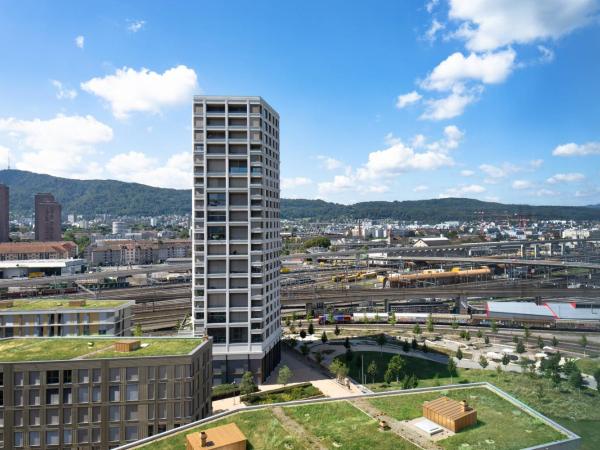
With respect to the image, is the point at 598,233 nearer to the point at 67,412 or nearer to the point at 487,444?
the point at 487,444

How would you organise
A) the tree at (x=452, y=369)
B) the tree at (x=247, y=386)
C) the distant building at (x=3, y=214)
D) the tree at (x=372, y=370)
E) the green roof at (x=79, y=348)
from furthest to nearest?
the distant building at (x=3, y=214), the tree at (x=372, y=370), the tree at (x=452, y=369), the tree at (x=247, y=386), the green roof at (x=79, y=348)

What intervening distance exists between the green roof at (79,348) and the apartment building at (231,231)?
816cm

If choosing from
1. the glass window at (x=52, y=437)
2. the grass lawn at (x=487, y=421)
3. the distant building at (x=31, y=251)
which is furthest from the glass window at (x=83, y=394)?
the distant building at (x=31, y=251)

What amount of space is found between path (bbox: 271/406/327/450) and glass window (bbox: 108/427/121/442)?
9.88m

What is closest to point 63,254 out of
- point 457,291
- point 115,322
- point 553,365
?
point 115,322

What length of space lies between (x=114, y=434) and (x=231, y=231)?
55.9ft

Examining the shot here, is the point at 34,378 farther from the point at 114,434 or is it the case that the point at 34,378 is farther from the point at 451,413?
the point at 451,413

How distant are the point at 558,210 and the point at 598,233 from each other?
36.2 meters

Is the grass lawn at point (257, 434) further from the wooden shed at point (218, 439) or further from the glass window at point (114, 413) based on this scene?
the glass window at point (114, 413)

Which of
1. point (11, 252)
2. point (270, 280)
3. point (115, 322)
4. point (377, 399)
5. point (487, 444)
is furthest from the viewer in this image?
point (11, 252)

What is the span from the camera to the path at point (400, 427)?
14797mm

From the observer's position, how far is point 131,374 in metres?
22.2

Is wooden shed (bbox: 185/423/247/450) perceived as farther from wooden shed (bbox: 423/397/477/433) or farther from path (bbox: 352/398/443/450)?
wooden shed (bbox: 423/397/477/433)

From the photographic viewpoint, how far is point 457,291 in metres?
59.8
